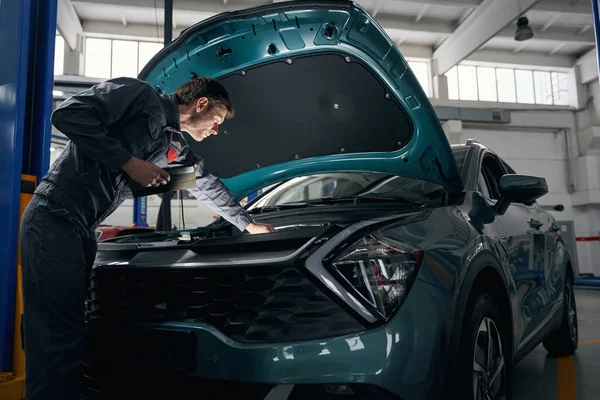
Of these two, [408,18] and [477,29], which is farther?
[408,18]

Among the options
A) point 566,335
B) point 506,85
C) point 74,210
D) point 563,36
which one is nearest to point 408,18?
point 563,36

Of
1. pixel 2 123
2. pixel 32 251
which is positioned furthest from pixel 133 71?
pixel 32 251

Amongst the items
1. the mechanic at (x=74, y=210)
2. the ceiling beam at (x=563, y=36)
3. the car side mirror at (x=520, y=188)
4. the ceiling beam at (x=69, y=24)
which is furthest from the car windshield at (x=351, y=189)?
the ceiling beam at (x=563, y=36)

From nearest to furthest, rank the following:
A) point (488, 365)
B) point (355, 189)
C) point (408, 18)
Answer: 1. point (488, 365)
2. point (355, 189)
3. point (408, 18)

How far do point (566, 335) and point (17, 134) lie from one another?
3524 millimetres

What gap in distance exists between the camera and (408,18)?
40.8 ft

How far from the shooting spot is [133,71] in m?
12.9

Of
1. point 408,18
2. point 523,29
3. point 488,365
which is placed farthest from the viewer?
point 408,18

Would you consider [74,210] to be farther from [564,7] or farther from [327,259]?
[564,7]

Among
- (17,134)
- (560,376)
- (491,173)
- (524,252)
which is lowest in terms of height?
(560,376)

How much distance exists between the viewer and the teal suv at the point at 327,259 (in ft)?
4.29

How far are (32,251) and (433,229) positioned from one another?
133 cm

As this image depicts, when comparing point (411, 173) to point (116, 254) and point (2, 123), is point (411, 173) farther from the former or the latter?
point (2, 123)

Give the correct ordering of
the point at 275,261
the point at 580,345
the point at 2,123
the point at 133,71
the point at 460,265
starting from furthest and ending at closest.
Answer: the point at 133,71
the point at 580,345
the point at 2,123
the point at 460,265
the point at 275,261
